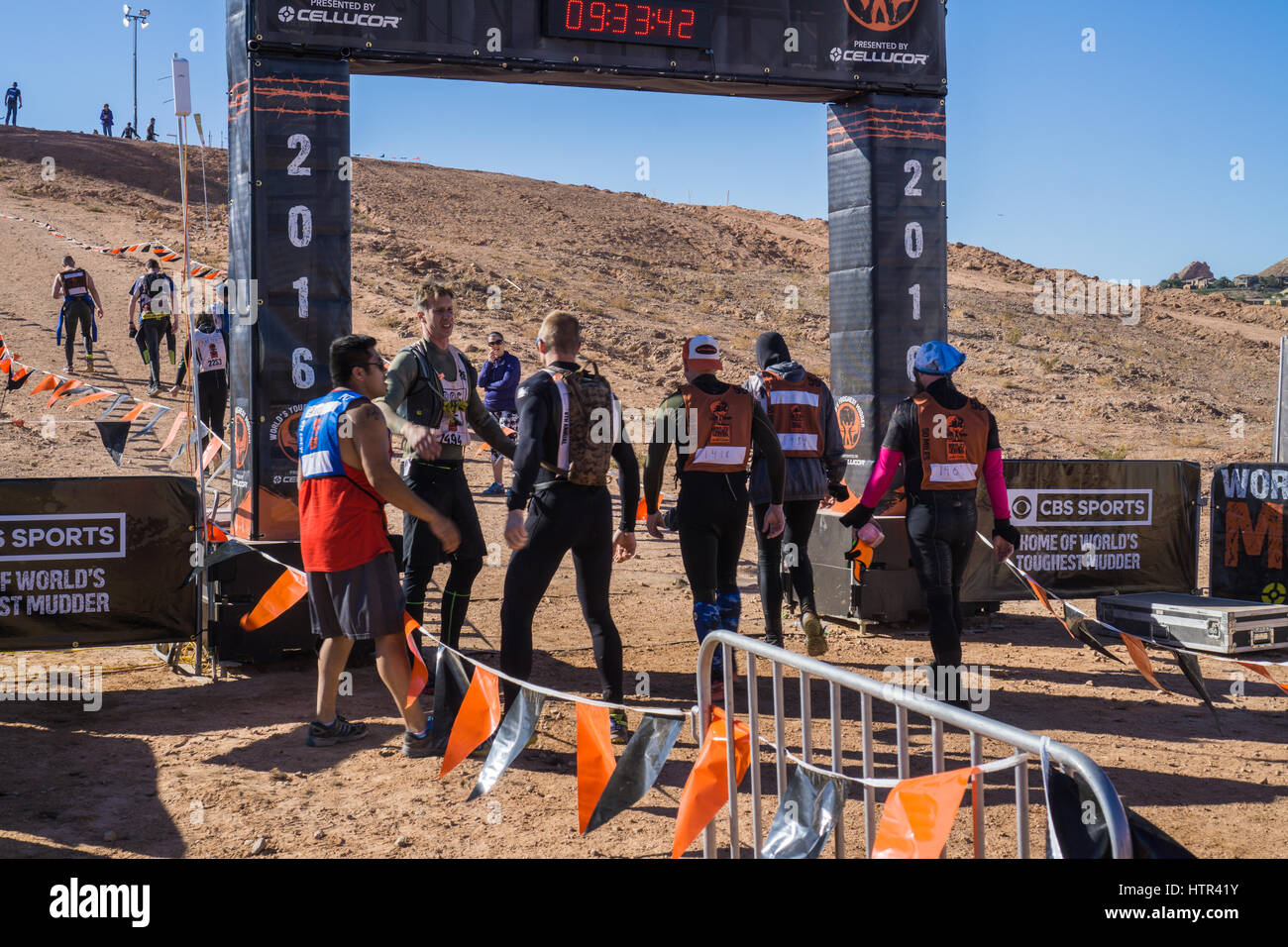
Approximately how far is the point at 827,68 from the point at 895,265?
1679 millimetres

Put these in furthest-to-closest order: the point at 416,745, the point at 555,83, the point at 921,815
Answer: the point at 555,83 < the point at 416,745 < the point at 921,815

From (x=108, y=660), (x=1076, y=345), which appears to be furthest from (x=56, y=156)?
(x=108, y=660)

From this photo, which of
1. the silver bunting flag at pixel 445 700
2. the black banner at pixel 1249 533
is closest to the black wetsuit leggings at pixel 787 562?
the silver bunting flag at pixel 445 700

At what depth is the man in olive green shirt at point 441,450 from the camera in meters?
6.04

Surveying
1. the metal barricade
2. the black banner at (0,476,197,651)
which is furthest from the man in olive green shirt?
the metal barricade

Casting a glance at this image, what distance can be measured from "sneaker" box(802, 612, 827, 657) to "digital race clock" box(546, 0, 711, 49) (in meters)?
4.48

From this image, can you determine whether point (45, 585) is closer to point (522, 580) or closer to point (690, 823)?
point (522, 580)

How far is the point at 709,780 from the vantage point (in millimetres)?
3547

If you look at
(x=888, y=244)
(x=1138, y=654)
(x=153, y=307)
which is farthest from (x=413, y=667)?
(x=153, y=307)

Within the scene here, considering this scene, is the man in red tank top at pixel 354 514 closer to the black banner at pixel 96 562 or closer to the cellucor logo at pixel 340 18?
the black banner at pixel 96 562

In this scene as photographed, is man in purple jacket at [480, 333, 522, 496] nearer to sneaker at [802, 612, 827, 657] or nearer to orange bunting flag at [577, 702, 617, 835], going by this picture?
sneaker at [802, 612, 827, 657]

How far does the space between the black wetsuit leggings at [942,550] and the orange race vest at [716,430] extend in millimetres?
1090

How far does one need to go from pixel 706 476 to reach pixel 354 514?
203 centimetres

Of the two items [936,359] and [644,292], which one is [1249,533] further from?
[644,292]
